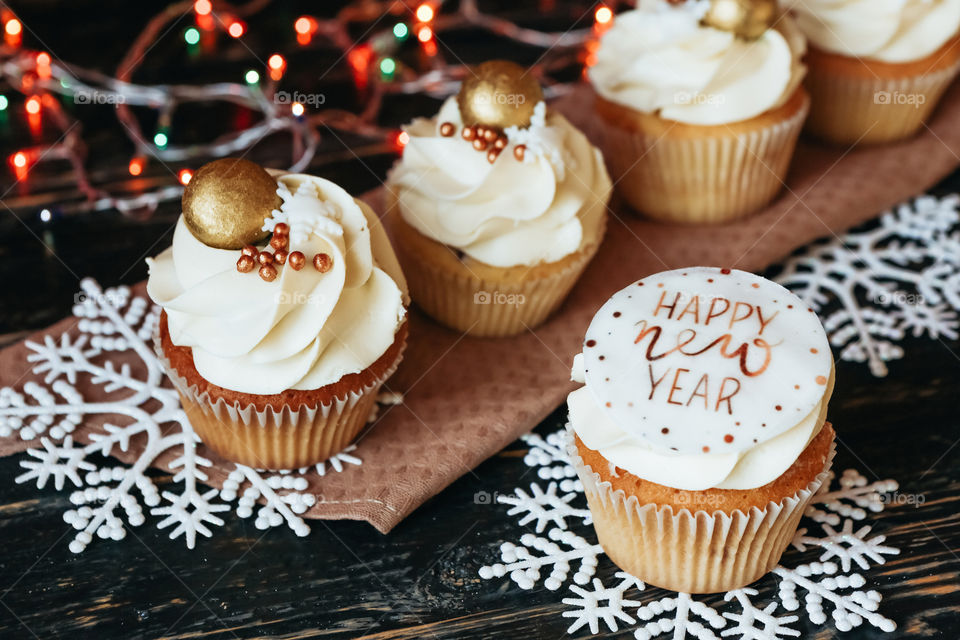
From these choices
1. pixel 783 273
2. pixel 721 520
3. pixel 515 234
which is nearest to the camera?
pixel 721 520

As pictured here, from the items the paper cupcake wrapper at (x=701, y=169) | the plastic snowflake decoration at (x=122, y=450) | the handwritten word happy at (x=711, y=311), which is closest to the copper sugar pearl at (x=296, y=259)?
the plastic snowflake decoration at (x=122, y=450)

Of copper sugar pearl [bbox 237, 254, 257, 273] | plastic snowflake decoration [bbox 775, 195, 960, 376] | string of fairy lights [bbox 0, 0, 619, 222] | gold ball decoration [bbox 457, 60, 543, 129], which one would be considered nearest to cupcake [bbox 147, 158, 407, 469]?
copper sugar pearl [bbox 237, 254, 257, 273]

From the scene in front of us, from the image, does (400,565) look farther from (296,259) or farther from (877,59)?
(877,59)

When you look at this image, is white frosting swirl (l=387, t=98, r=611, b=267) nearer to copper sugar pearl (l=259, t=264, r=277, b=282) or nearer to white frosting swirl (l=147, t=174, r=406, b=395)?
white frosting swirl (l=147, t=174, r=406, b=395)

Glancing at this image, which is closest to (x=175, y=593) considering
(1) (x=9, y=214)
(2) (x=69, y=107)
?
(1) (x=9, y=214)

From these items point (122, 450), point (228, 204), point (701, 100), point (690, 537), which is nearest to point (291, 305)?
point (228, 204)

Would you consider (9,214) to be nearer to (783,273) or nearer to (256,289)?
(256,289)

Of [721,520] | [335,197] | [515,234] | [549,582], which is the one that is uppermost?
[335,197]
